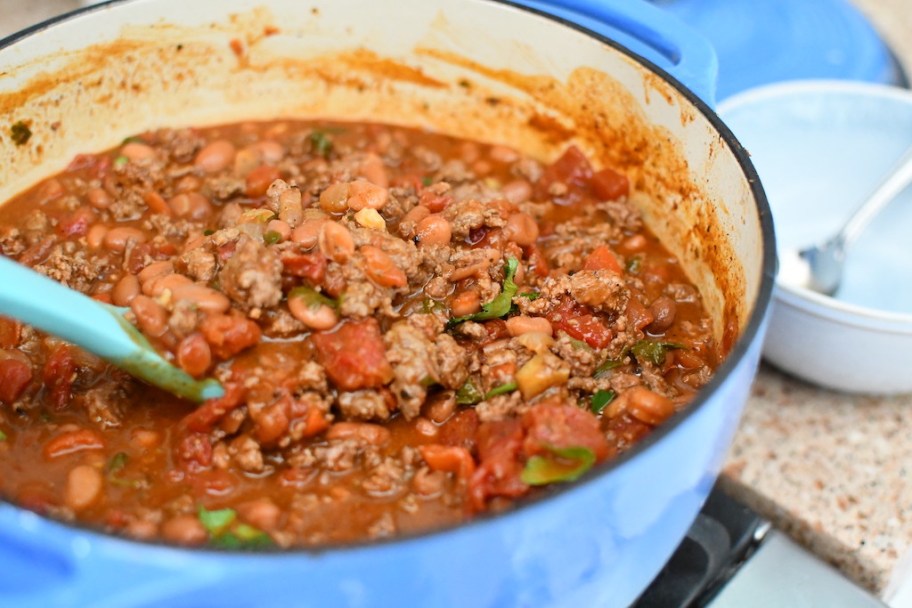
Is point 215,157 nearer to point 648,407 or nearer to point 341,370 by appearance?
point 341,370

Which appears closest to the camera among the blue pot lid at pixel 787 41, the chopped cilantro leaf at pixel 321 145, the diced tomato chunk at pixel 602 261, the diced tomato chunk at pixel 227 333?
the diced tomato chunk at pixel 227 333

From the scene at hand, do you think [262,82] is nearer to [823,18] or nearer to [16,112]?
[16,112]

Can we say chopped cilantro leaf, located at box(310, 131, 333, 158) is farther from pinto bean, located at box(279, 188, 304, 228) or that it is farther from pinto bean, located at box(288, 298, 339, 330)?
pinto bean, located at box(288, 298, 339, 330)

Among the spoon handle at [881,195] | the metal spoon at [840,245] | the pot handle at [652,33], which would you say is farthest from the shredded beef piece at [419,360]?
the spoon handle at [881,195]

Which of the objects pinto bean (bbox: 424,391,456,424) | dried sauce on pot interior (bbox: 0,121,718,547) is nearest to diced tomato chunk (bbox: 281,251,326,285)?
dried sauce on pot interior (bbox: 0,121,718,547)

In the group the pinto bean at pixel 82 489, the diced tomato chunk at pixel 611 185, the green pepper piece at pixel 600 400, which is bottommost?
the green pepper piece at pixel 600 400

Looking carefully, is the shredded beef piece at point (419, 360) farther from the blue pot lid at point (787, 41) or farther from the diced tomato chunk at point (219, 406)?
the blue pot lid at point (787, 41)

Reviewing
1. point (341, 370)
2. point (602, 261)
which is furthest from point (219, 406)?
point (602, 261)
